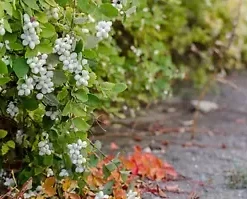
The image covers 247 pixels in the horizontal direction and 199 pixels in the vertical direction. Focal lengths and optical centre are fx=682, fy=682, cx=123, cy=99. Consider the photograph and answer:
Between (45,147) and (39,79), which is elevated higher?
(39,79)

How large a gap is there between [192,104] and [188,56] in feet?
1.53

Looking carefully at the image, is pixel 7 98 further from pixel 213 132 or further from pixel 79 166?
pixel 213 132

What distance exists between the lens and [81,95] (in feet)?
7.45

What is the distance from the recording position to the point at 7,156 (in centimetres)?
272

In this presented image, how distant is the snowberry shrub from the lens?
7.14ft

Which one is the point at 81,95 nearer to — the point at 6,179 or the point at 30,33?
the point at 30,33

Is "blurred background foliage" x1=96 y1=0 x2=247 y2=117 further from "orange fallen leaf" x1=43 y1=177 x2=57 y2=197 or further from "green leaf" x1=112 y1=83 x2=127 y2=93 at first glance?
"orange fallen leaf" x1=43 y1=177 x2=57 y2=197

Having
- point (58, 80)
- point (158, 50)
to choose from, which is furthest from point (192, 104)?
point (58, 80)

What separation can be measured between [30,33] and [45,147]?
0.49 metres

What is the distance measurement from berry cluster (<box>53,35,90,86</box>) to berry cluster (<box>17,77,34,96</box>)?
0.12 m

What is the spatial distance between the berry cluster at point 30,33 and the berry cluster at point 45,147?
45 cm


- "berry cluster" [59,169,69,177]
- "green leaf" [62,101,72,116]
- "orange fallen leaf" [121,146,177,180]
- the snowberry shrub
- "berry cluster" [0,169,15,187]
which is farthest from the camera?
"orange fallen leaf" [121,146,177,180]

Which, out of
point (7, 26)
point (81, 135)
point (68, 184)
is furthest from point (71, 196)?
point (7, 26)

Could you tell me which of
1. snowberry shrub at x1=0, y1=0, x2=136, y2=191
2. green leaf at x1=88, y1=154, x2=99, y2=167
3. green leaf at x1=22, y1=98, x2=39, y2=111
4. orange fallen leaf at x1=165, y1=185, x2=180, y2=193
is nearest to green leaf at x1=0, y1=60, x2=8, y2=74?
snowberry shrub at x1=0, y1=0, x2=136, y2=191
